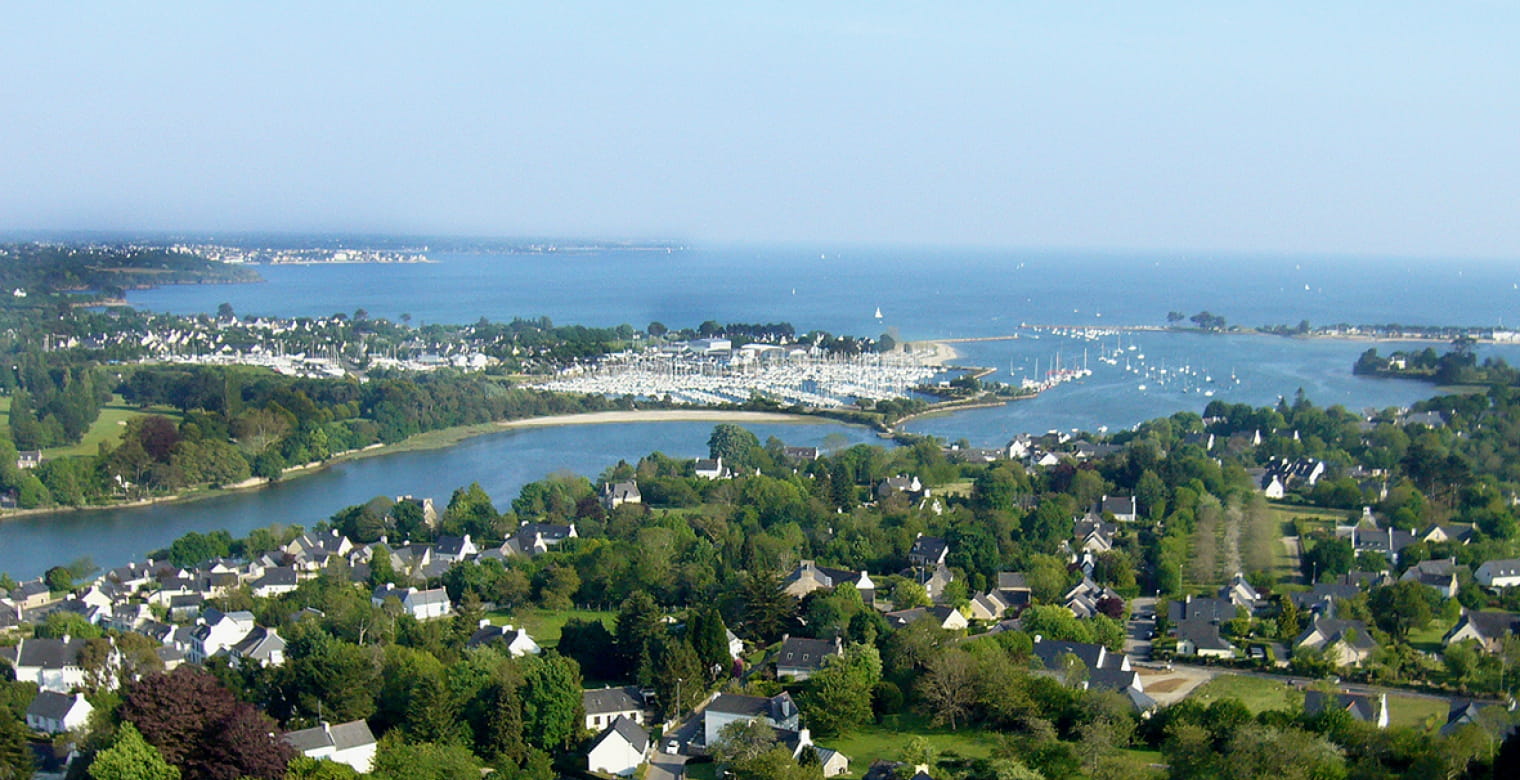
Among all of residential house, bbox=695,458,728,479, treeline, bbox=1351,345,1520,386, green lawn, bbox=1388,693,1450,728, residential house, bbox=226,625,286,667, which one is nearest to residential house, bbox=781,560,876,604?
residential house, bbox=226,625,286,667

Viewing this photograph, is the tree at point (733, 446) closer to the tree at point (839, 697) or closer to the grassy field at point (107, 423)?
the grassy field at point (107, 423)

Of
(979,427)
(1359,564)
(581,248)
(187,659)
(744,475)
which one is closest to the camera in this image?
(187,659)

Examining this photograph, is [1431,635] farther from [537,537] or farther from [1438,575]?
[537,537]

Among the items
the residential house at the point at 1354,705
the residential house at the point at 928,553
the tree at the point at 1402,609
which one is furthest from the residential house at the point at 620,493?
the residential house at the point at 1354,705

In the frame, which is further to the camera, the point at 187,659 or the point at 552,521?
the point at 552,521

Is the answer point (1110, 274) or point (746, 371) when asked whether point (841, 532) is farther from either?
point (1110, 274)

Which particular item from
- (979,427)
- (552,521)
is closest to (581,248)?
(979,427)
